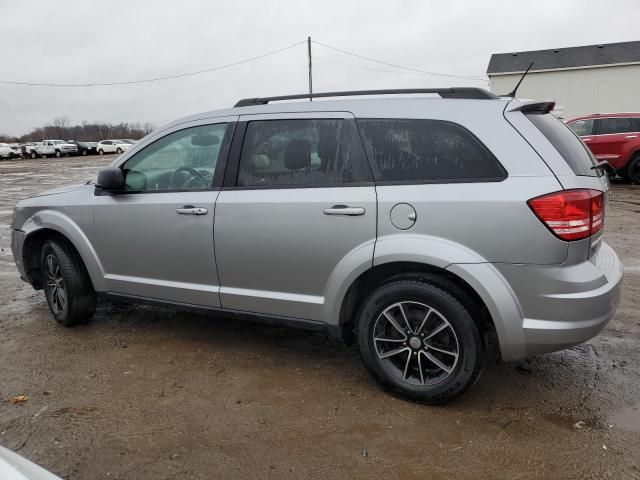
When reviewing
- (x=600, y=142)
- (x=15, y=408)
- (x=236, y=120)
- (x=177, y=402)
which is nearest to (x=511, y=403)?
(x=177, y=402)

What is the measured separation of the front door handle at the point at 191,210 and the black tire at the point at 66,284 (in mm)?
1283

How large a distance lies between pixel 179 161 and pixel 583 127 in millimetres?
12895

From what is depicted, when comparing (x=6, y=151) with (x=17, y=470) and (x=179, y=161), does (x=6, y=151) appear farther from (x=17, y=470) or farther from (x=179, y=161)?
(x=17, y=470)

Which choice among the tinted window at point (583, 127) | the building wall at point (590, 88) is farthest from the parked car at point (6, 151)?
the tinted window at point (583, 127)

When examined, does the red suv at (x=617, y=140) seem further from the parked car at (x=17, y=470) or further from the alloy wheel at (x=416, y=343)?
the parked car at (x=17, y=470)

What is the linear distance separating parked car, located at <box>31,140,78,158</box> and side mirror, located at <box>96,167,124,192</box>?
46948mm

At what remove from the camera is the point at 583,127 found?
13758mm

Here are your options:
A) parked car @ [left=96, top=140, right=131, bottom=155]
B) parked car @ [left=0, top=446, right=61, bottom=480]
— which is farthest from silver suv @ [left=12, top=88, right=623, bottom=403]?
parked car @ [left=96, top=140, right=131, bottom=155]

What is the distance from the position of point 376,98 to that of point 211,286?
1.69 meters

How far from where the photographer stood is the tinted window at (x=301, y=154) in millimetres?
3201

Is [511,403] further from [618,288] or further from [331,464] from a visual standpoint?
[331,464]

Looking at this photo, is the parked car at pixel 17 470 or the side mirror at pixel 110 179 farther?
the side mirror at pixel 110 179

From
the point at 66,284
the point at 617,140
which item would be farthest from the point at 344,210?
the point at 617,140

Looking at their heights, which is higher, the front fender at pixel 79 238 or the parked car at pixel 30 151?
the front fender at pixel 79 238
